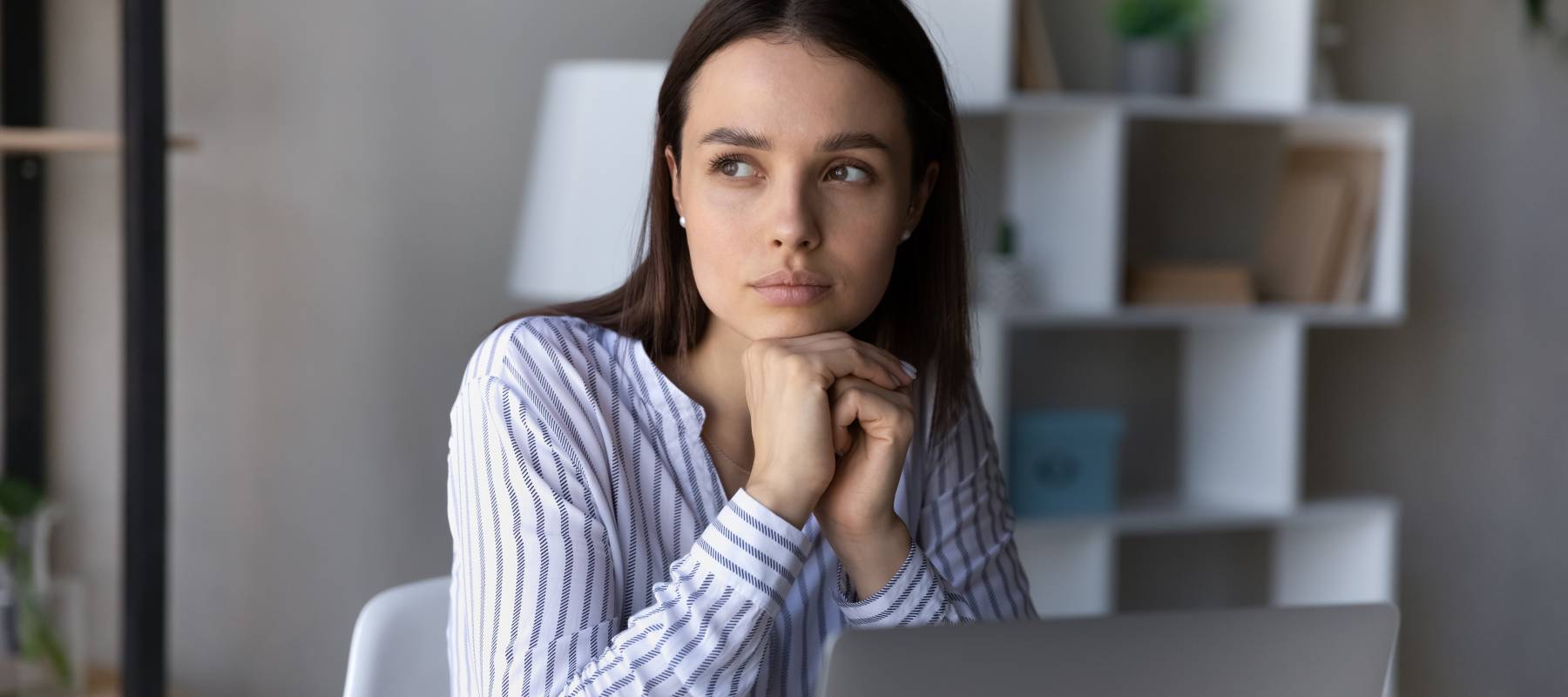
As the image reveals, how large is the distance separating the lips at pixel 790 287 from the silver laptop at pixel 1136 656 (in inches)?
19.1

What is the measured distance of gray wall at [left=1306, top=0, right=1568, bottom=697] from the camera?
11.5ft

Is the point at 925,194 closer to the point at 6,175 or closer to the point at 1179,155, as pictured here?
the point at 6,175

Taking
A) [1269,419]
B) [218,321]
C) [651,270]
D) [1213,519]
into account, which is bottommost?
[1213,519]

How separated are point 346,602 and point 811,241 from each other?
5.97ft

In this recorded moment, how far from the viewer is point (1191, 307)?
296cm

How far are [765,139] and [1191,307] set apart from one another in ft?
6.58

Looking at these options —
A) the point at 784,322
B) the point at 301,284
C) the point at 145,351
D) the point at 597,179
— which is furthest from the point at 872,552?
the point at 301,284

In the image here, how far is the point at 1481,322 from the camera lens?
3.63 m

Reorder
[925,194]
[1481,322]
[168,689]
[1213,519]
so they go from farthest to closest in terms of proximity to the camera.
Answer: [1481,322] < [1213,519] < [168,689] < [925,194]

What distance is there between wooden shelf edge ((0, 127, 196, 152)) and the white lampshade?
637mm

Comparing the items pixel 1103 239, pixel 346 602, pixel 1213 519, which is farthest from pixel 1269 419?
pixel 346 602

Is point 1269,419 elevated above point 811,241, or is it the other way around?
point 811,241

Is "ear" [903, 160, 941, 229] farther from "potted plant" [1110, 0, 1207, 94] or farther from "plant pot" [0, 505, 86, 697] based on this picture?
"potted plant" [1110, 0, 1207, 94]

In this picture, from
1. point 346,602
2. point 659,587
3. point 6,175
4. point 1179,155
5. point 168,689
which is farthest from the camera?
point 1179,155
